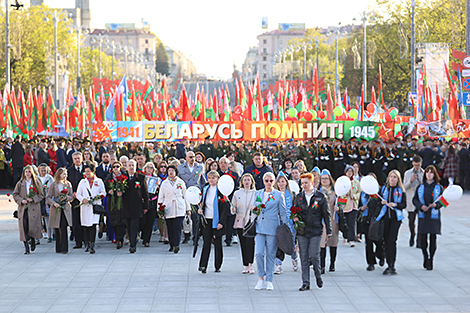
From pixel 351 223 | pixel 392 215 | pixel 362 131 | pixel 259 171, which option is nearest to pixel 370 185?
pixel 392 215

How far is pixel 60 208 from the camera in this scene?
43.3ft

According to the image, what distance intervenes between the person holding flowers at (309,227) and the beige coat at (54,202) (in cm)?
501

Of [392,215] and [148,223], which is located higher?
[392,215]

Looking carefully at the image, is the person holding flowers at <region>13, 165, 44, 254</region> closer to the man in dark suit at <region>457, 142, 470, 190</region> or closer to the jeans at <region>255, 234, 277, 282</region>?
the jeans at <region>255, 234, 277, 282</region>

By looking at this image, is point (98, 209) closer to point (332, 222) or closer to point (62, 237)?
point (62, 237)

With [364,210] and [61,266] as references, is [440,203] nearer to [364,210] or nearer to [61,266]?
[364,210]

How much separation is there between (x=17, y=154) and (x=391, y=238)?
1654 cm

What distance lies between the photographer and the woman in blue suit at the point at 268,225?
32.7ft

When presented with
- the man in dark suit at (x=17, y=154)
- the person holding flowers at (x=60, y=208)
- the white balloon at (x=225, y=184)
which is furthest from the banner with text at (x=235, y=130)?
the white balloon at (x=225, y=184)

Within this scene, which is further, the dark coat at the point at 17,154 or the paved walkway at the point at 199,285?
the dark coat at the point at 17,154

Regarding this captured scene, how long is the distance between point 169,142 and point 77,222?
13.4m

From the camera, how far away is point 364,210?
11.5 m

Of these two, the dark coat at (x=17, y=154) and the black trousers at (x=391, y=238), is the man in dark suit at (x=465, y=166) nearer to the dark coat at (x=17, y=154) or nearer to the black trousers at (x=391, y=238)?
the black trousers at (x=391, y=238)

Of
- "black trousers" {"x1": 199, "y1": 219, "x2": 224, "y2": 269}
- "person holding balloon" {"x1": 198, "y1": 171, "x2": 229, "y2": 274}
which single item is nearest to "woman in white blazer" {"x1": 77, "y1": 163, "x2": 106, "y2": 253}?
"person holding balloon" {"x1": 198, "y1": 171, "x2": 229, "y2": 274}
